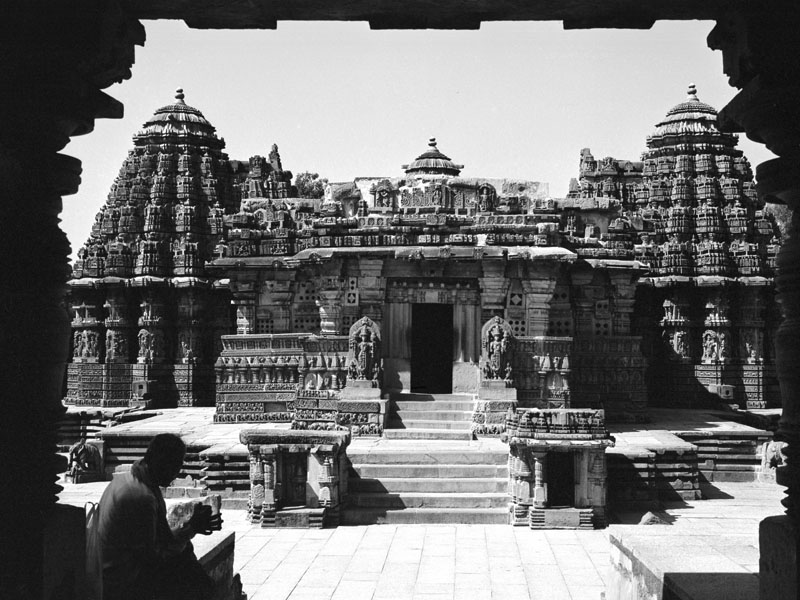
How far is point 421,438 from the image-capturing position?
14.6m

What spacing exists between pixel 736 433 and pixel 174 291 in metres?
15.1

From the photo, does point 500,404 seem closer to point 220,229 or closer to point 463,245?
point 463,245

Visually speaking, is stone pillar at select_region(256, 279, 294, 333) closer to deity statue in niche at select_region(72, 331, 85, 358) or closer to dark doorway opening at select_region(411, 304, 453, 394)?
dark doorway opening at select_region(411, 304, 453, 394)

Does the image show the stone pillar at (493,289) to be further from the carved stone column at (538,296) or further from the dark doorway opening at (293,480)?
the dark doorway opening at (293,480)

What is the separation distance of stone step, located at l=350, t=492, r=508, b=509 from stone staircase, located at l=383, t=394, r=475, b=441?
8.33 feet

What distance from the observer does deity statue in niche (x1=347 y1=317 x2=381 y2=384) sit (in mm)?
15188

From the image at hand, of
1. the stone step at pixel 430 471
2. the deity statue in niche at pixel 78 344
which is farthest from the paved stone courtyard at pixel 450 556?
the deity statue in niche at pixel 78 344

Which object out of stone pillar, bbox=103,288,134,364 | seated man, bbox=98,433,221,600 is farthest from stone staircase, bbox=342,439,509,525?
stone pillar, bbox=103,288,134,364

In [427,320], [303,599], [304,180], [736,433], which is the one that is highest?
[304,180]

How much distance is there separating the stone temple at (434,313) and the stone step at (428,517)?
13cm

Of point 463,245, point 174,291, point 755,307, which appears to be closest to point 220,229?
point 174,291

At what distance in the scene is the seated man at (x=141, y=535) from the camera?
453 centimetres

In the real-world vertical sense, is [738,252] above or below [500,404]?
above

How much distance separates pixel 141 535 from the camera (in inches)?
179
